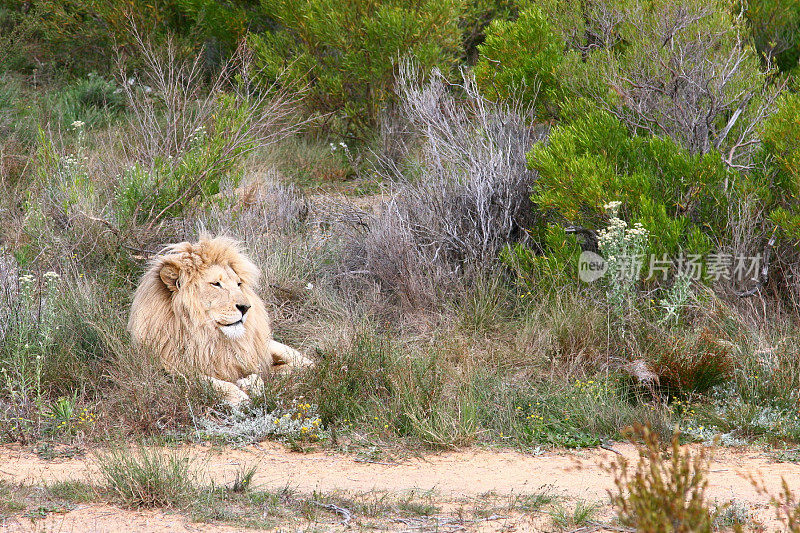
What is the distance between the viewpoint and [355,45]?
11.3m

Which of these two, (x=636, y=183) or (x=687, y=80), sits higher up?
(x=687, y=80)

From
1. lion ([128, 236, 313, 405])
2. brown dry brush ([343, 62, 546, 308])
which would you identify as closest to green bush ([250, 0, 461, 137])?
brown dry brush ([343, 62, 546, 308])

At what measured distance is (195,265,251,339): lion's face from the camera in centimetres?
553

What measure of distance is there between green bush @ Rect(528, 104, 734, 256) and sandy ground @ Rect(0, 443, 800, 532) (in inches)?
88.5

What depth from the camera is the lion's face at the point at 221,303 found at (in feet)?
18.1

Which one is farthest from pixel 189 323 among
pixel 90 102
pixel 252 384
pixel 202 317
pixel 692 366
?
pixel 90 102

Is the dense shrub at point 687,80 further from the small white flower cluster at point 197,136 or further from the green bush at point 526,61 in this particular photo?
the small white flower cluster at point 197,136

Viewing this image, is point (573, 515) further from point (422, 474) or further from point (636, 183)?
point (636, 183)

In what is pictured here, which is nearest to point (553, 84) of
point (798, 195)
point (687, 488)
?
point (798, 195)

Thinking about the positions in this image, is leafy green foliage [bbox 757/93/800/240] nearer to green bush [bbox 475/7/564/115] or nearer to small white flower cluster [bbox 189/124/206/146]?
green bush [bbox 475/7/564/115]

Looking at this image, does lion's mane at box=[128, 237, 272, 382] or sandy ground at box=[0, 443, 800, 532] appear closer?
sandy ground at box=[0, 443, 800, 532]

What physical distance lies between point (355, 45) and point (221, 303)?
6.60 meters

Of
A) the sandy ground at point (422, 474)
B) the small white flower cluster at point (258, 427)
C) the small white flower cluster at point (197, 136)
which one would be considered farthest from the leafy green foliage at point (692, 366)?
the small white flower cluster at point (197, 136)

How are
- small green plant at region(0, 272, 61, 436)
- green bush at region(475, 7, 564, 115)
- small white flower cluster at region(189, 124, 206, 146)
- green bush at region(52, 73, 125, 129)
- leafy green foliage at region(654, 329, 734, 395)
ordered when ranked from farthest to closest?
green bush at region(52, 73, 125, 129), green bush at region(475, 7, 564, 115), small white flower cluster at region(189, 124, 206, 146), leafy green foliage at region(654, 329, 734, 395), small green plant at region(0, 272, 61, 436)
